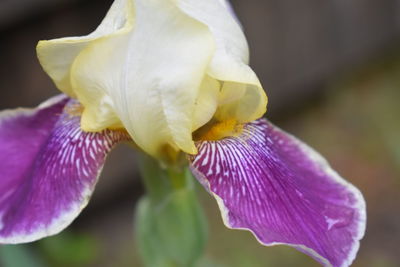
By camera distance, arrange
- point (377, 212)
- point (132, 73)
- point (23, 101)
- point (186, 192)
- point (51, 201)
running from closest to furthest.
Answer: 1. point (132, 73)
2. point (51, 201)
3. point (186, 192)
4. point (23, 101)
5. point (377, 212)

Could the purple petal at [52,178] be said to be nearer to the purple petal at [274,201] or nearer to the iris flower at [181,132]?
the iris flower at [181,132]

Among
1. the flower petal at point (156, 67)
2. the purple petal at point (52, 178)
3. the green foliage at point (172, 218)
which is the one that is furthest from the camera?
the green foliage at point (172, 218)

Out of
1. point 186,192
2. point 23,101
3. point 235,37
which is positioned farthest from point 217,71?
point 23,101

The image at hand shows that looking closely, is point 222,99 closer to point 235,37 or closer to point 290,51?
point 235,37

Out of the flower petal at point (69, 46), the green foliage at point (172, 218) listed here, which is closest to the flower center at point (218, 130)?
the green foliage at point (172, 218)

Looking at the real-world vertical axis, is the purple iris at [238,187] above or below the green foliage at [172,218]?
above

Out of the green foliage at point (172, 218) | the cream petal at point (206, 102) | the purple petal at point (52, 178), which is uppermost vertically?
the cream petal at point (206, 102)

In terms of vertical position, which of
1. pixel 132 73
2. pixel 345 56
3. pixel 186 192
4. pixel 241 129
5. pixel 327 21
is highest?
pixel 132 73

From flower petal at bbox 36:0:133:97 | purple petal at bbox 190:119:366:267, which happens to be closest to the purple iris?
purple petal at bbox 190:119:366:267
